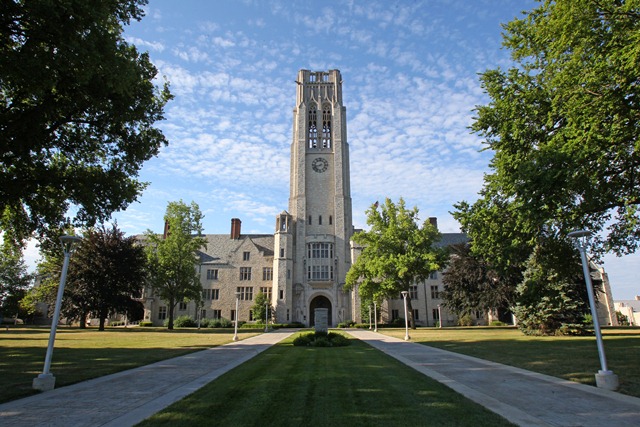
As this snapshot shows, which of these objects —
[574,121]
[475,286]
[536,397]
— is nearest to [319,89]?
[475,286]

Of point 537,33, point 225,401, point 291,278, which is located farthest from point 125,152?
point 291,278

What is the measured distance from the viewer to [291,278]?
55.0 m

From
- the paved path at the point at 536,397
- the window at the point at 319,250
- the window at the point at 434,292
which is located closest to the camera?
the paved path at the point at 536,397

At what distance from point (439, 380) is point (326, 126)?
55.4 meters

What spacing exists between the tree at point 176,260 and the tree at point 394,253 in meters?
18.4

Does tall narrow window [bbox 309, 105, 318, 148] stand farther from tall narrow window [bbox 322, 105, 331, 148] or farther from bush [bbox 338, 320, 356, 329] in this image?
bush [bbox 338, 320, 356, 329]

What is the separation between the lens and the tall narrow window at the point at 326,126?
6142 cm

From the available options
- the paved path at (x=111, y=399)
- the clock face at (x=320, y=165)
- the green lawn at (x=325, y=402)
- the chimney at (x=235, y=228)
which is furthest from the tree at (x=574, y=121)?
the chimney at (x=235, y=228)

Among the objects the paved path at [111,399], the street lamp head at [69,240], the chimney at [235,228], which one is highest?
the chimney at [235,228]

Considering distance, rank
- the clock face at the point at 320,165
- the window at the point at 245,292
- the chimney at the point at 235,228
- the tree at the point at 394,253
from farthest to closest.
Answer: the chimney at the point at 235,228 < the window at the point at 245,292 < the clock face at the point at 320,165 < the tree at the point at 394,253

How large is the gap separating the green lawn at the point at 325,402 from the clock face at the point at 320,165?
49007 mm

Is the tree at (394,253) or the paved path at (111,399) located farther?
the tree at (394,253)

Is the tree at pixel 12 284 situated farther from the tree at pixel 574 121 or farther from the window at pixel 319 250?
the tree at pixel 574 121

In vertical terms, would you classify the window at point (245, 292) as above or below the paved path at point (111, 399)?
above
